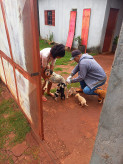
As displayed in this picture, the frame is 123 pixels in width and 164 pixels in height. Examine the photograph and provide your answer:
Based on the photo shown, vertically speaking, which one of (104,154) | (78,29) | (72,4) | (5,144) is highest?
(72,4)

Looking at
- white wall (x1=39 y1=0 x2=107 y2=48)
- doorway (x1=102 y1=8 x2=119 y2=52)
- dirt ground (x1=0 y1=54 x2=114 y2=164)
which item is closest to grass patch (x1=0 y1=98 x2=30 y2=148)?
dirt ground (x1=0 y1=54 x2=114 y2=164)

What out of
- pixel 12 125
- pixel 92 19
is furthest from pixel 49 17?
pixel 12 125

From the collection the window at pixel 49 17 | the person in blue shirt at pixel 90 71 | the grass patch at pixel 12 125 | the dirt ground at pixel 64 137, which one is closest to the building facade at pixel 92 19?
the window at pixel 49 17

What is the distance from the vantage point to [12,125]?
2.71 meters

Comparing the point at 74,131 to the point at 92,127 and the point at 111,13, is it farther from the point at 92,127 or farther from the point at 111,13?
the point at 111,13

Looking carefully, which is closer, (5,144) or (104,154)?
(104,154)

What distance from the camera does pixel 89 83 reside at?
11.0 ft

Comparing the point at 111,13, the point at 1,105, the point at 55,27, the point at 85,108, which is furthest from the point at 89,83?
the point at 55,27

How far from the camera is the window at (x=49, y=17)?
974 cm

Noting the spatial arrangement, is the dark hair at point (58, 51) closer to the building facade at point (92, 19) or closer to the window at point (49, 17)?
the building facade at point (92, 19)

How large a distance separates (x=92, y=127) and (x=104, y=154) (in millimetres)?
1702

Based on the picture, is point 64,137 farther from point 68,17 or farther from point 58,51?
point 68,17

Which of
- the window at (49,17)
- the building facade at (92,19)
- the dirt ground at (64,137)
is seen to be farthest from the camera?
the window at (49,17)

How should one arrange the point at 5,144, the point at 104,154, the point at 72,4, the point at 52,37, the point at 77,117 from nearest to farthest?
the point at 104,154 < the point at 5,144 < the point at 77,117 < the point at 72,4 < the point at 52,37
